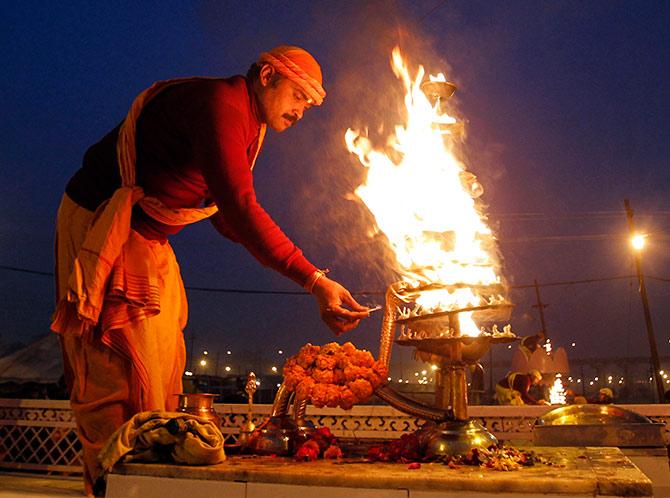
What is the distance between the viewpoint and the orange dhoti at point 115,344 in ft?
9.62

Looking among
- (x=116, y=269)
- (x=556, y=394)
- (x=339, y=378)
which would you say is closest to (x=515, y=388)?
(x=556, y=394)

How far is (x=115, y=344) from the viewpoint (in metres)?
2.98

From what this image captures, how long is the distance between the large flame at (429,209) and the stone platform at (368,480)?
96 cm

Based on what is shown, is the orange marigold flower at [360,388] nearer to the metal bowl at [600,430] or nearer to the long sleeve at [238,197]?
the long sleeve at [238,197]

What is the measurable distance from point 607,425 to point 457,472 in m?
→ 2.42

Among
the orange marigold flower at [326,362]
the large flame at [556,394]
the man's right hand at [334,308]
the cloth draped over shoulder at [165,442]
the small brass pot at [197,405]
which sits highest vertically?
the large flame at [556,394]

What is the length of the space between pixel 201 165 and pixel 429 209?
1.46m

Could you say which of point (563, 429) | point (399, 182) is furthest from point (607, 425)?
point (399, 182)

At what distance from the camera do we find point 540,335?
1252 cm

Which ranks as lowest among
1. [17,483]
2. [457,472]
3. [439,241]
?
[17,483]

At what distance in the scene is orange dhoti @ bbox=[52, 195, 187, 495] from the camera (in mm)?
2932

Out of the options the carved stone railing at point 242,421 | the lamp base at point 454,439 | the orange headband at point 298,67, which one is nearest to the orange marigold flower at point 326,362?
the lamp base at point 454,439

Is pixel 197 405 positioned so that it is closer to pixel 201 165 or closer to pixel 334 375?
pixel 334 375

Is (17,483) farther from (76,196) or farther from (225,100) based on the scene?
(225,100)
